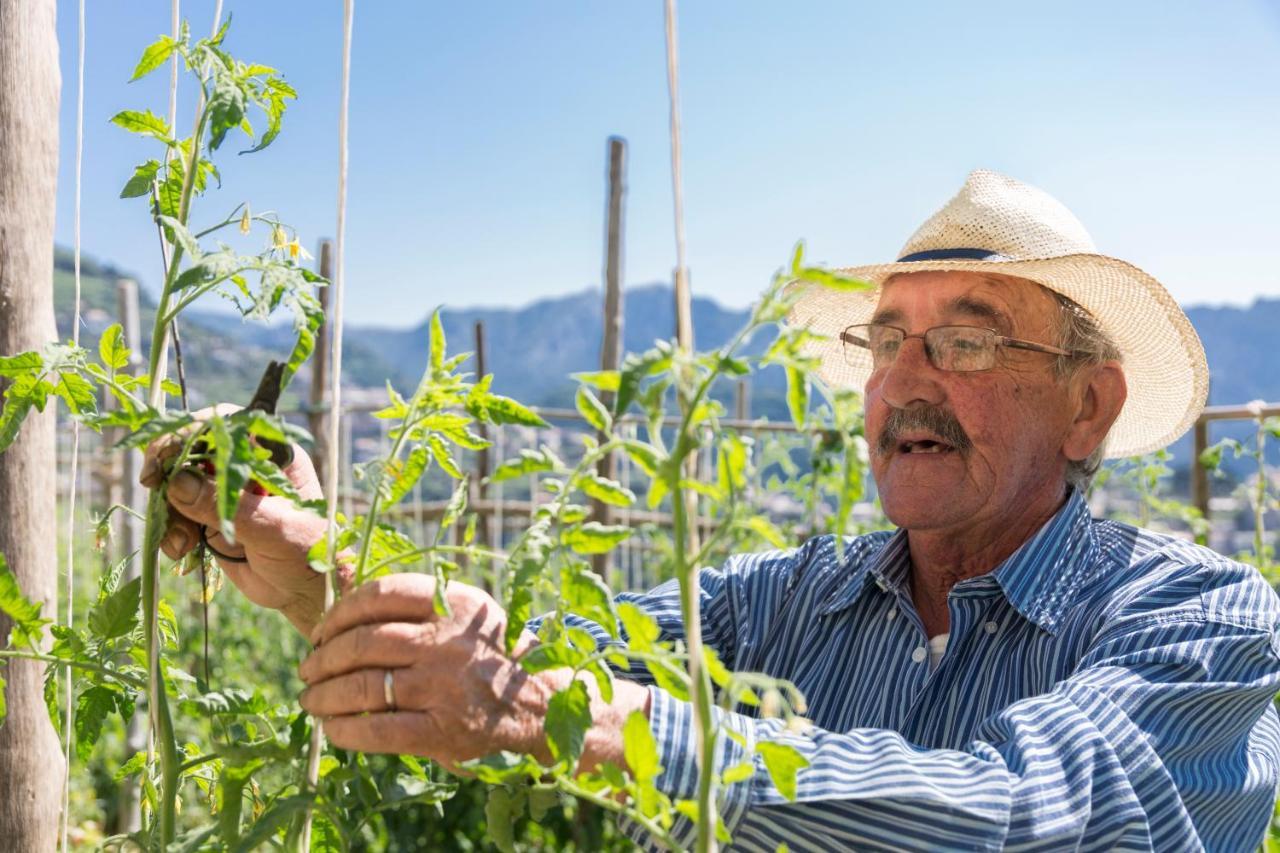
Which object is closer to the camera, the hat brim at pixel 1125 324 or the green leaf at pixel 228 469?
the green leaf at pixel 228 469

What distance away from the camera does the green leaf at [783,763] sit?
32.6 inches

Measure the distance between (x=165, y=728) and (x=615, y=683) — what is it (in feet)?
1.30

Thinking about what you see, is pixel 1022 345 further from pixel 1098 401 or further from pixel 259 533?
pixel 259 533

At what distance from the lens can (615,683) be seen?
1111 millimetres

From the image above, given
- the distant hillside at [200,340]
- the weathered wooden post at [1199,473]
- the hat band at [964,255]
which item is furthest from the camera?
the weathered wooden post at [1199,473]

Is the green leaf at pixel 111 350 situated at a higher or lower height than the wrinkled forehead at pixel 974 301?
lower

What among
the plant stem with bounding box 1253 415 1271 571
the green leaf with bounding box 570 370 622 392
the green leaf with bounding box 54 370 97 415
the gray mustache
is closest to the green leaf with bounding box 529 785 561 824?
A: the green leaf with bounding box 570 370 622 392

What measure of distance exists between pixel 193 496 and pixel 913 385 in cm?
127

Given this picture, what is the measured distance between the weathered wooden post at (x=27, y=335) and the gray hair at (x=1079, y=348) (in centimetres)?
162

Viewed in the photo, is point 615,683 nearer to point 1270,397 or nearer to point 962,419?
point 962,419

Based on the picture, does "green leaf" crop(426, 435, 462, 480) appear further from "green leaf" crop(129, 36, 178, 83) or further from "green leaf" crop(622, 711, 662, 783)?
"green leaf" crop(129, 36, 178, 83)

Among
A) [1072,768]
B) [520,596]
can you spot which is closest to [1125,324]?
[1072,768]

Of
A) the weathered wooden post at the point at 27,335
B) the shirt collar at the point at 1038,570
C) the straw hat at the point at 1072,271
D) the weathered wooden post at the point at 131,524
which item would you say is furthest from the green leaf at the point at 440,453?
the weathered wooden post at the point at 131,524

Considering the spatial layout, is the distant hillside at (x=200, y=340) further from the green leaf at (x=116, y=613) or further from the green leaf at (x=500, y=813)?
the green leaf at (x=500, y=813)
